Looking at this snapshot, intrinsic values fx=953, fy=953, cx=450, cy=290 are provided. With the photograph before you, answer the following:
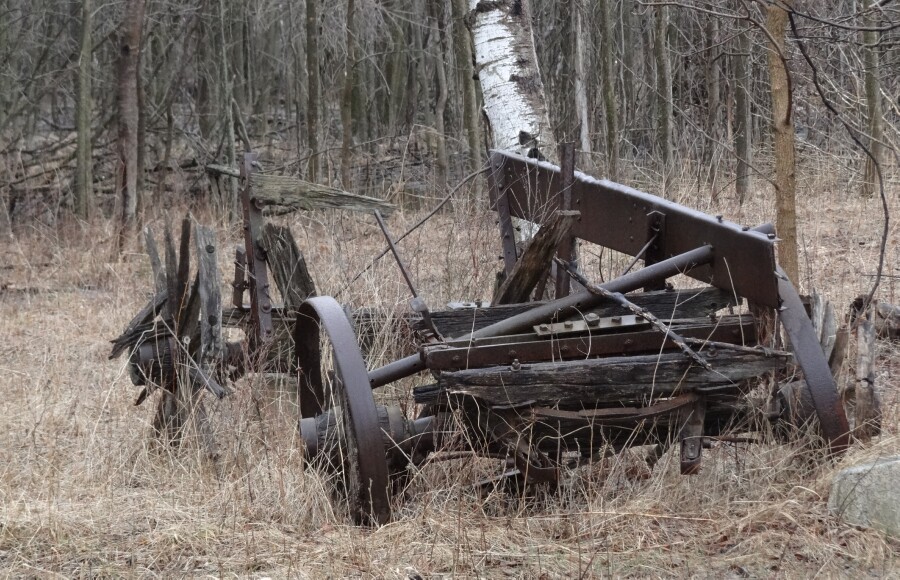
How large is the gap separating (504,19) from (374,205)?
2.55 m

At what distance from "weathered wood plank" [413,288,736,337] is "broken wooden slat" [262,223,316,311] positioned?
1.36 m

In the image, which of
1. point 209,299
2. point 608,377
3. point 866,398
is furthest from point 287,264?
point 866,398

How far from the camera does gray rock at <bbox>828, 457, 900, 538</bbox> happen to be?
123 inches

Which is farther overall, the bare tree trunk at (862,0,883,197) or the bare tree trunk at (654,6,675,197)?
the bare tree trunk at (654,6,675,197)

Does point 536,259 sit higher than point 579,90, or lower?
lower

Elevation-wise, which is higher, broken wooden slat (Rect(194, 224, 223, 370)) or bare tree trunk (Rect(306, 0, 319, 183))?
bare tree trunk (Rect(306, 0, 319, 183))

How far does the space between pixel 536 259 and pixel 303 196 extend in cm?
162

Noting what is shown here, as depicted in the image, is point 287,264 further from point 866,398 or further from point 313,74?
point 313,74

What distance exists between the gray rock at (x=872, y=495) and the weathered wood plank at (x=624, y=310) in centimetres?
89

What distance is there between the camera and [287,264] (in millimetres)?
5109

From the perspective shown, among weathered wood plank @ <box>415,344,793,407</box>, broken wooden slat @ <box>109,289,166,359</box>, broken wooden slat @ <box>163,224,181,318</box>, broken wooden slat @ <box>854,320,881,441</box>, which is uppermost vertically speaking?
broken wooden slat @ <box>163,224,181,318</box>

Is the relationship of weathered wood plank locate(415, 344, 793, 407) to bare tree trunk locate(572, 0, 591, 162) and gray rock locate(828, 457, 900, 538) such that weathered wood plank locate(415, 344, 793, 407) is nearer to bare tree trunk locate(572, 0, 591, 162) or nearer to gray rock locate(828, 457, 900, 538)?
gray rock locate(828, 457, 900, 538)

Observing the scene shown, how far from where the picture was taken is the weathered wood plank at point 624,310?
394cm

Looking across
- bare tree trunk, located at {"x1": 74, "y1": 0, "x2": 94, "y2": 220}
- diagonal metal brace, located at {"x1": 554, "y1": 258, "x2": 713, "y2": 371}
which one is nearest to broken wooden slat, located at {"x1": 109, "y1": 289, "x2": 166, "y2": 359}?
diagonal metal brace, located at {"x1": 554, "y1": 258, "x2": 713, "y2": 371}
